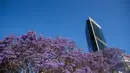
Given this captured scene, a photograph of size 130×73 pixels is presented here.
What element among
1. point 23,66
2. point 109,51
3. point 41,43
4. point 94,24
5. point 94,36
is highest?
point 94,24

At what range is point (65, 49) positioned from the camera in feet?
55.0

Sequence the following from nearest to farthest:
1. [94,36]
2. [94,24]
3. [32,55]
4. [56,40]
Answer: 1. [32,55]
2. [56,40]
3. [94,36]
4. [94,24]

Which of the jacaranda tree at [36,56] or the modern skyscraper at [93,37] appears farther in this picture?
the modern skyscraper at [93,37]

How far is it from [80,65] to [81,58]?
2.62ft

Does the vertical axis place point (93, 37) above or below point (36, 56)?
above

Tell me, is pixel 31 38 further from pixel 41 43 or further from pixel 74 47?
pixel 74 47

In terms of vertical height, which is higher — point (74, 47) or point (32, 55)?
point (74, 47)

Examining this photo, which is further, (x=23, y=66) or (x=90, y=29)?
(x=90, y=29)

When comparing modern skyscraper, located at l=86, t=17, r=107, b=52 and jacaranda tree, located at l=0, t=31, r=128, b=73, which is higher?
modern skyscraper, located at l=86, t=17, r=107, b=52

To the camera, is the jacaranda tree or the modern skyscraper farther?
the modern skyscraper

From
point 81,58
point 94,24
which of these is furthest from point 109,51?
point 94,24

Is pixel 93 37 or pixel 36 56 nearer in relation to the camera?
pixel 36 56

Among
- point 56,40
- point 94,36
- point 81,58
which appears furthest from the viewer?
point 94,36

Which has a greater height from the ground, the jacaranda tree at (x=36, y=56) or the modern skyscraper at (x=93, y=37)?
the modern skyscraper at (x=93, y=37)
